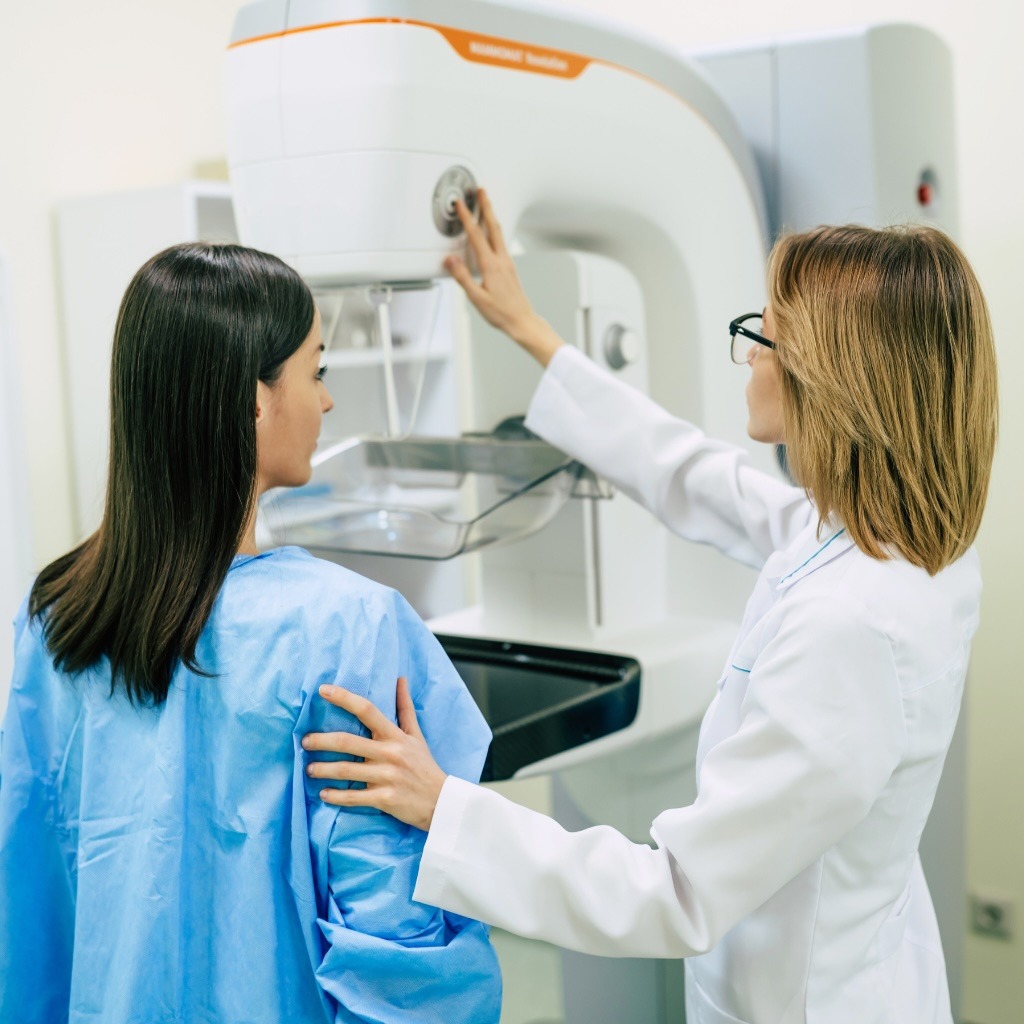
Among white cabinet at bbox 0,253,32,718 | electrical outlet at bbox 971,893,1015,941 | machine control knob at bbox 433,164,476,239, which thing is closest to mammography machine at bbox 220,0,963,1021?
machine control knob at bbox 433,164,476,239

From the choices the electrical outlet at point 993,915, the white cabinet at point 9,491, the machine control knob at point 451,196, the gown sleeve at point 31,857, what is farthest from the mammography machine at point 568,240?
the white cabinet at point 9,491

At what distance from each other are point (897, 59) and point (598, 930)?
1.10 meters

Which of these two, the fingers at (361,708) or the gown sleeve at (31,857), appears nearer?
the fingers at (361,708)

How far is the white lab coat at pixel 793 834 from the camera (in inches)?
33.4

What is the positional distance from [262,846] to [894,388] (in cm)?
57

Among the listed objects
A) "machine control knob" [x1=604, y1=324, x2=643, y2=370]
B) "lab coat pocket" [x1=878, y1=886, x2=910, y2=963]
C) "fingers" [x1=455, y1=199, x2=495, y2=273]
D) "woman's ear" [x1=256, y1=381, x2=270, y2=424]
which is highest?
"fingers" [x1=455, y1=199, x2=495, y2=273]

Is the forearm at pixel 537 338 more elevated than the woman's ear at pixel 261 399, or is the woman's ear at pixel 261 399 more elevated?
the forearm at pixel 537 338

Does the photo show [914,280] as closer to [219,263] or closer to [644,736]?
[219,263]

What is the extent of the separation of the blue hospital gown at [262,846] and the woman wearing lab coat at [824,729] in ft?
0.11

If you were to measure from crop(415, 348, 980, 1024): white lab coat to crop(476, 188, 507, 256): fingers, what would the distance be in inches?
16.9

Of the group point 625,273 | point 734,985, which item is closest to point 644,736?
point 734,985

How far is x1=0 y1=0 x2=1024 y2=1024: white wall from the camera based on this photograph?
6.87 feet

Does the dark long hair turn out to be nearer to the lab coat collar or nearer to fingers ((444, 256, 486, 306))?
fingers ((444, 256, 486, 306))

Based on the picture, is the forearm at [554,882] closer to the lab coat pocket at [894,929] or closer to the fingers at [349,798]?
the fingers at [349,798]
